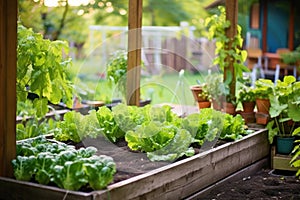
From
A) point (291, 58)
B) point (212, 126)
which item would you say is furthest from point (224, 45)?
point (291, 58)

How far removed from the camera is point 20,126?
5.36 meters

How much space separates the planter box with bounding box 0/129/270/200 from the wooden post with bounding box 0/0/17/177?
0.16m

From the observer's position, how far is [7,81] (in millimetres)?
3469

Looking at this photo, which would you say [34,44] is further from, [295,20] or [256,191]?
[295,20]

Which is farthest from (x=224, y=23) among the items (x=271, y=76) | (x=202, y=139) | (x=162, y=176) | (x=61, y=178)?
(x=271, y=76)

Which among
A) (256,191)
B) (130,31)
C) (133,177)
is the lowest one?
(256,191)

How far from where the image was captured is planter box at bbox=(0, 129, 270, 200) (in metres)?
3.28

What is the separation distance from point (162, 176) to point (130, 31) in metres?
1.76

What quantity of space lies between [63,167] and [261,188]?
2.00 m

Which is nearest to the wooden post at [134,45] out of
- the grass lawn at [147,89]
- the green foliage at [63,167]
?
the grass lawn at [147,89]

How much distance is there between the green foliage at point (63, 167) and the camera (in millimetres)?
3244

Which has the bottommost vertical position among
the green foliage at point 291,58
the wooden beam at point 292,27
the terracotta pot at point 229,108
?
the terracotta pot at point 229,108

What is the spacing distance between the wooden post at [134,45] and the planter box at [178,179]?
1098 millimetres

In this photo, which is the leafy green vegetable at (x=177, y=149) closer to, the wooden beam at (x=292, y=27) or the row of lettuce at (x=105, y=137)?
the row of lettuce at (x=105, y=137)
